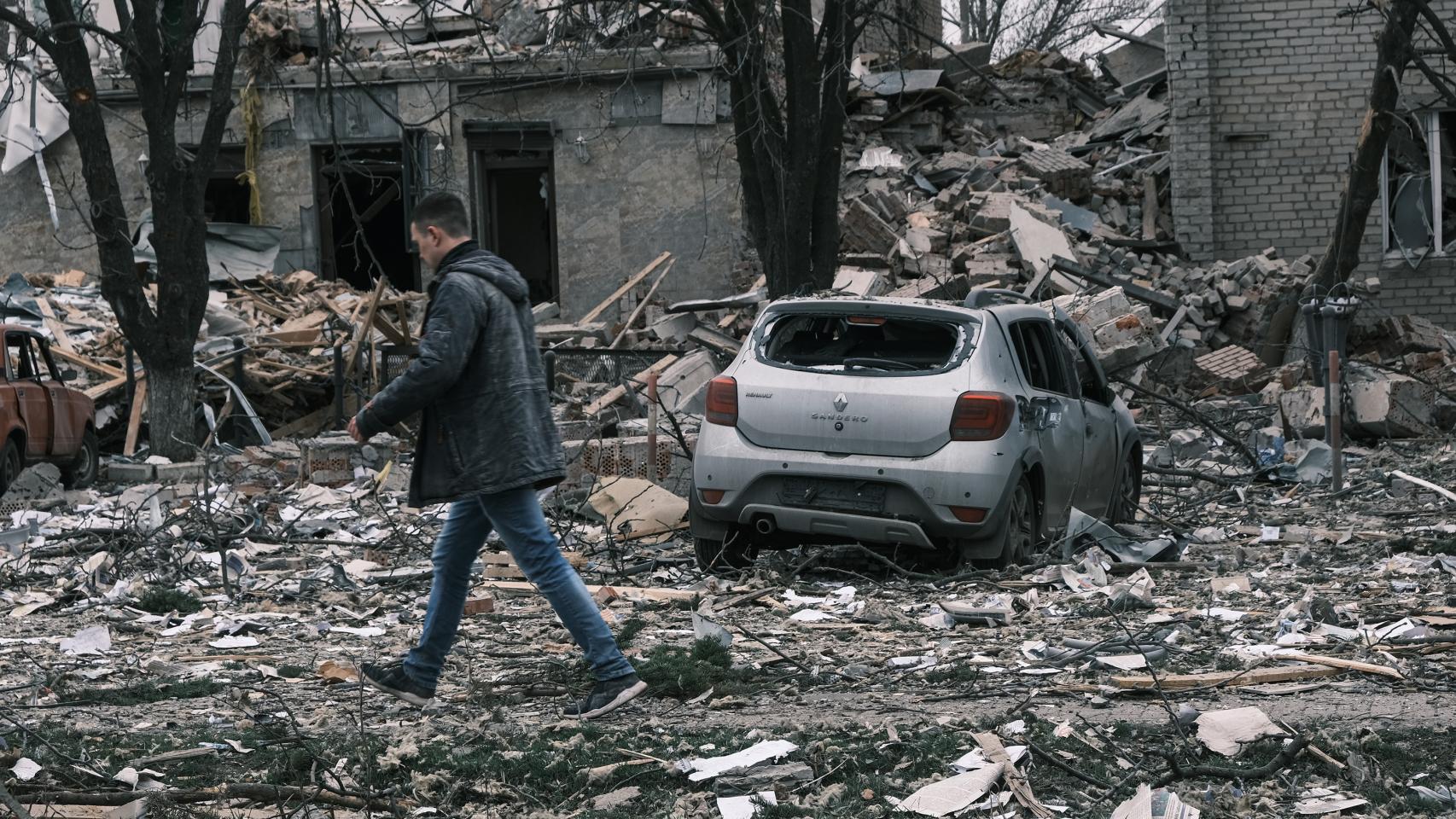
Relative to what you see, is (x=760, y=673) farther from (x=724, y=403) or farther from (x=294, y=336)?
(x=294, y=336)

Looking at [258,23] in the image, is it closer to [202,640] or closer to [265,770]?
[202,640]

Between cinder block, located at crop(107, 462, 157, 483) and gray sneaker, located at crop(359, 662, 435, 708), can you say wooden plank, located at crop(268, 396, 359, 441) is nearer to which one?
cinder block, located at crop(107, 462, 157, 483)

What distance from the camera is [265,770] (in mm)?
5020

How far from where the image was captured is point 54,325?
20.0 metres

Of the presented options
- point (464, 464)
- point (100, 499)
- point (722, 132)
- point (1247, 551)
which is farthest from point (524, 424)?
point (722, 132)

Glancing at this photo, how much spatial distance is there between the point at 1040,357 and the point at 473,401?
15.3 feet

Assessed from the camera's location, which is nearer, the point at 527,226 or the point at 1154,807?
the point at 1154,807

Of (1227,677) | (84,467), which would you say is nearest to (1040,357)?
(1227,677)

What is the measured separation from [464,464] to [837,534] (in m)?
3.26

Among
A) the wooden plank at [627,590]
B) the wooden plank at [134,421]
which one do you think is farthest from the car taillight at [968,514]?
the wooden plank at [134,421]

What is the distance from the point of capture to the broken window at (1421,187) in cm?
2189

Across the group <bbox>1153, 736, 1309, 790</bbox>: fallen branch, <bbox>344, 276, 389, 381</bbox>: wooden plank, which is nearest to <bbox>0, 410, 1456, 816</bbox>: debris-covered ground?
<bbox>1153, 736, 1309, 790</bbox>: fallen branch

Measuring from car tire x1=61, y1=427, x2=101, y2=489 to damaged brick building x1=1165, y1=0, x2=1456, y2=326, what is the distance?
561 inches

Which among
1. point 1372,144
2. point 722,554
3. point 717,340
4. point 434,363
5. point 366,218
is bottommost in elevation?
point 722,554
